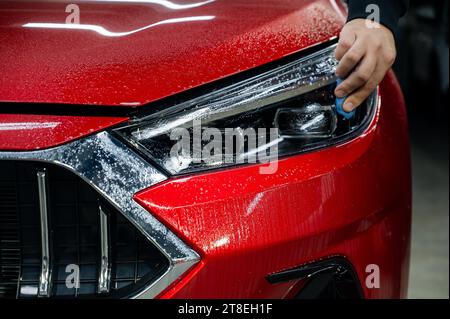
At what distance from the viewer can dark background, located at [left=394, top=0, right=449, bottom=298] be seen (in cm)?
349

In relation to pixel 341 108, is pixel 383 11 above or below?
above

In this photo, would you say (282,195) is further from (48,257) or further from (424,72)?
(424,72)

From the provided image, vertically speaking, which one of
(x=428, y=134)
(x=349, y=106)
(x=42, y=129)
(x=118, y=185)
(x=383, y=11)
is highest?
(x=428, y=134)

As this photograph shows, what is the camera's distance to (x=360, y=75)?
1.63 metres

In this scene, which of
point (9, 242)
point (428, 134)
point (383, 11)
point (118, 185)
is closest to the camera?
point (118, 185)

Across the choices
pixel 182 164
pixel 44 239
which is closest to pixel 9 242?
pixel 44 239

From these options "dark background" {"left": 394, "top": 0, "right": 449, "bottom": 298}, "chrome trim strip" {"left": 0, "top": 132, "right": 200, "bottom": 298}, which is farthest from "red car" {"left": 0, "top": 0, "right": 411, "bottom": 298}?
"dark background" {"left": 394, "top": 0, "right": 449, "bottom": 298}

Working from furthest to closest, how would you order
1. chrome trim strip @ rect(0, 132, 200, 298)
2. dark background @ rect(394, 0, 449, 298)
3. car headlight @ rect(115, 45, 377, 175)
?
dark background @ rect(394, 0, 449, 298), car headlight @ rect(115, 45, 377, 175), chrome trim strip @ rect(0, 132, 200, 298)

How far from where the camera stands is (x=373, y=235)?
67.7 inches

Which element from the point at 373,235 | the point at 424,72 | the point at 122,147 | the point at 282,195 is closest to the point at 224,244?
the point at 282,195

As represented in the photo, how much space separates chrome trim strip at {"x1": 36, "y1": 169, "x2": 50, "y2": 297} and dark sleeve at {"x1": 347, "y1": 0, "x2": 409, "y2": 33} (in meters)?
0.75

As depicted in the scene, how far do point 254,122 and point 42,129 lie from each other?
0.43 meters

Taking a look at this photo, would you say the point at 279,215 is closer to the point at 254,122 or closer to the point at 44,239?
the point at 254,122

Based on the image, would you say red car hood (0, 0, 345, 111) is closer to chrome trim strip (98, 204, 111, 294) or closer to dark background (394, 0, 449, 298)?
chrome trim strip (98, 204, 111, 294)
